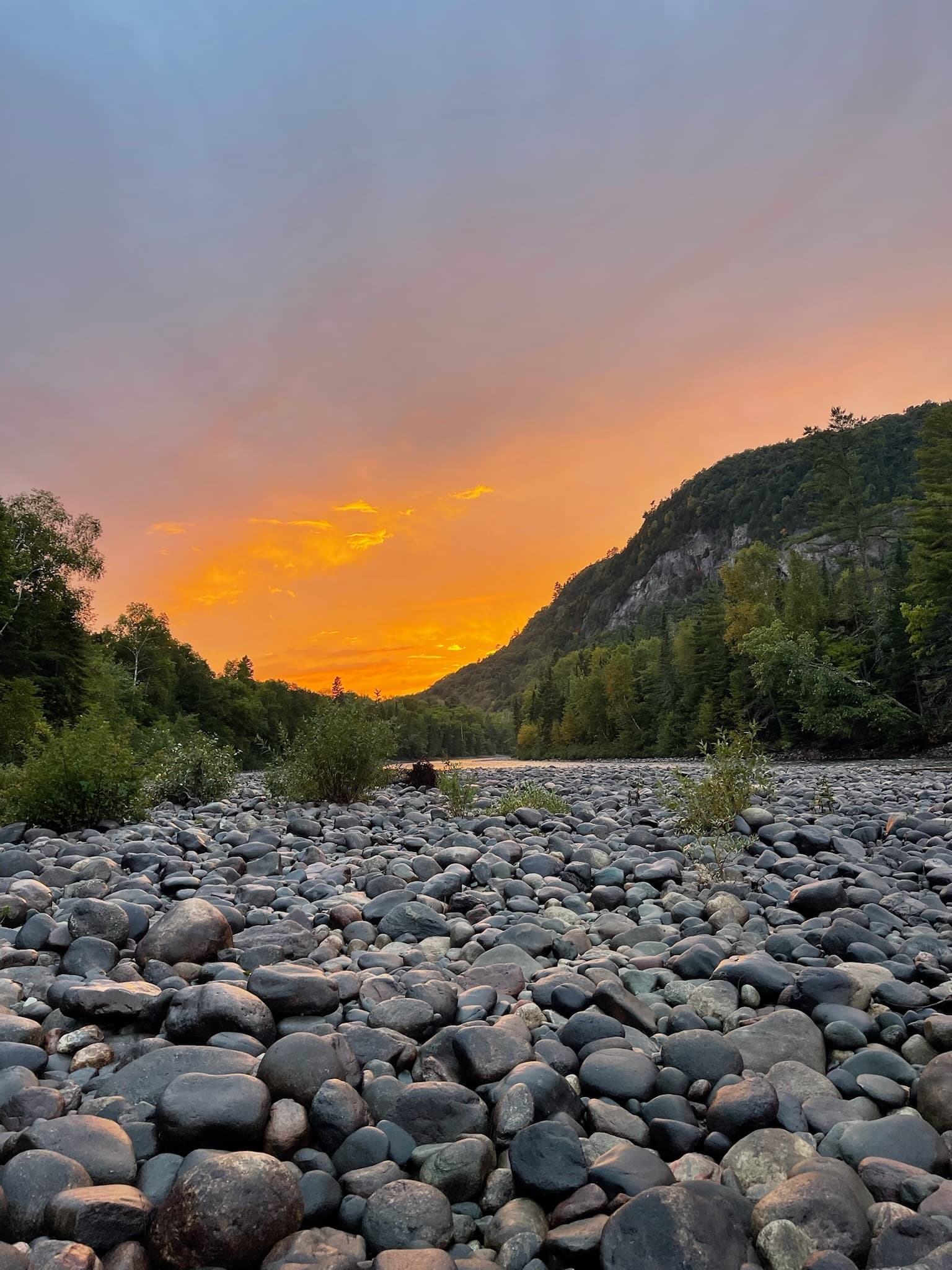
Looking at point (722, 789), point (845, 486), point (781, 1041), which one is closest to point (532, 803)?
point (722, 789)

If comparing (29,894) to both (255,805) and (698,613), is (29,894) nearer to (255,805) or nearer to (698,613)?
(255,805)

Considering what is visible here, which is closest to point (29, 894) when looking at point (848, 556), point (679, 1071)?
point (679, 1071)

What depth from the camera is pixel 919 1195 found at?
232 cm

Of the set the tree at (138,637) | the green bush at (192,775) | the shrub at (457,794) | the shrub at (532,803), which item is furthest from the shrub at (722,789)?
the tree at (138,637)

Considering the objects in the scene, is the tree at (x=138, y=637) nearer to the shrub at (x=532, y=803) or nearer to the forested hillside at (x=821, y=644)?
the forested hillside at (x=821, y=644)

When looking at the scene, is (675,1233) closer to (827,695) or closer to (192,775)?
(192,775)

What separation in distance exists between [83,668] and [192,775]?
94.6ft

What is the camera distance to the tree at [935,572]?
2838cm

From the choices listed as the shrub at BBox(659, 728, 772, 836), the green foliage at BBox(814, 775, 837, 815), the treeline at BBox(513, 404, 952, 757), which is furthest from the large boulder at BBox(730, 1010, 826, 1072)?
the treeline at BBox(513, 404, 952, 757)

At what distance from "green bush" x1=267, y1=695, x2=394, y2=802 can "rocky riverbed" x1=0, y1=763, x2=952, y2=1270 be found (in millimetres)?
5652

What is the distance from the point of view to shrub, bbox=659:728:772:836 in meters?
8.26

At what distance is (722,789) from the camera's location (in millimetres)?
8367

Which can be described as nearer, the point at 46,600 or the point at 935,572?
the point at 935,572

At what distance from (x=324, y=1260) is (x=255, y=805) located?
33.2 ft
